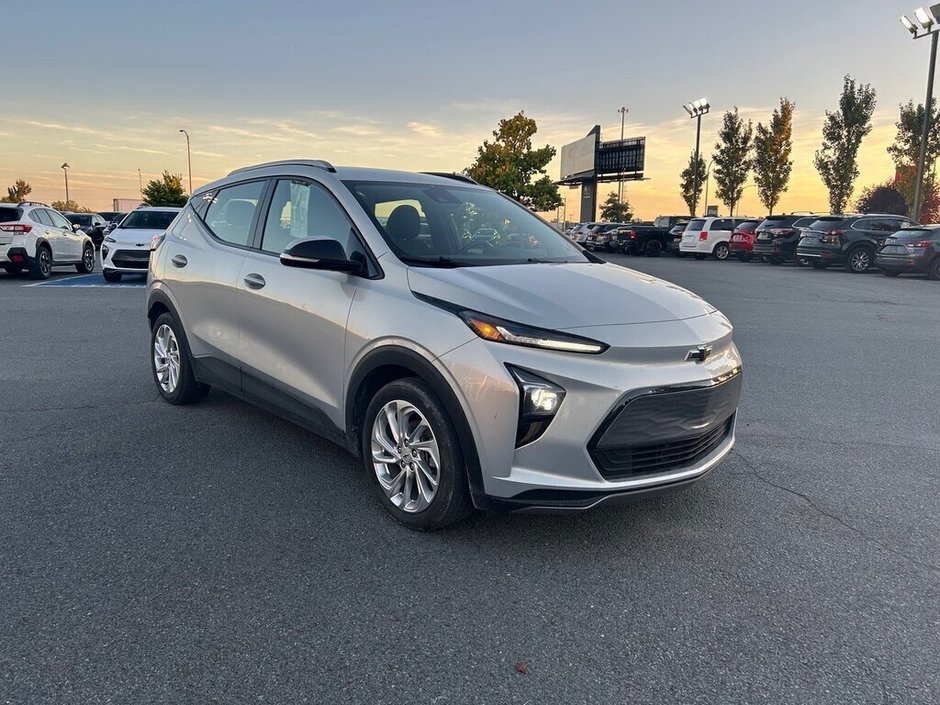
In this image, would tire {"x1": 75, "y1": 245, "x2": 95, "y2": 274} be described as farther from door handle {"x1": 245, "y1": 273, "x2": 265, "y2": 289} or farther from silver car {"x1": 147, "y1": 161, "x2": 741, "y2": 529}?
door handle {"x1": 245, "y1": 273, "x2": 265, "y2": 289}

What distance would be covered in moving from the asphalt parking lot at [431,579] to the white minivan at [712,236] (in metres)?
28.3

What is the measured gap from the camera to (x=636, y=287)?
3703 millimetres

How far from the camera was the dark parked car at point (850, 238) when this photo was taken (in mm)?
21984

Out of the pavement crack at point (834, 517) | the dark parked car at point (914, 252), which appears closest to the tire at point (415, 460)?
the pavement crack at point (834, 517)

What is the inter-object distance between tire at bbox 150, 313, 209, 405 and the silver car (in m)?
0.57

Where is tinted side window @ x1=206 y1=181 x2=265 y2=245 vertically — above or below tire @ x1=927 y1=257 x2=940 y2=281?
above

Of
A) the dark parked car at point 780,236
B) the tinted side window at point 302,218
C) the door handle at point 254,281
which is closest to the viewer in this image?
→ the tinted side window at point 302,218

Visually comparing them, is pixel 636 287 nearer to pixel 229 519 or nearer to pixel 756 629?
pixel 756 629

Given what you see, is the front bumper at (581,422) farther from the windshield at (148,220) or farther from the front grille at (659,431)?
the windshield at (148,220)

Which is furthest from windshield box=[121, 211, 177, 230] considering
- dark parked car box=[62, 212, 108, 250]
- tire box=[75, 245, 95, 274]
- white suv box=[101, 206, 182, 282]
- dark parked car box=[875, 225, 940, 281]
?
dark parked car box=[875, 225, 940, 281]

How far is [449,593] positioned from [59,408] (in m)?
3.98

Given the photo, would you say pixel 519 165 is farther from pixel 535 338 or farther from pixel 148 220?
pixel 535 338

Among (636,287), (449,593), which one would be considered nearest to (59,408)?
(449,593)

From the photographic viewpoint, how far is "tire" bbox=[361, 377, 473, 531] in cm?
316
